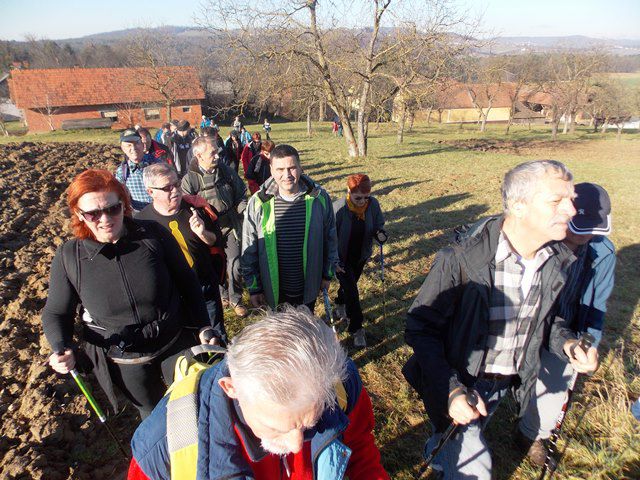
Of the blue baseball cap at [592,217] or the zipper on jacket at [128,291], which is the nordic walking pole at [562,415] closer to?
the blue baseball cap at [592,217]

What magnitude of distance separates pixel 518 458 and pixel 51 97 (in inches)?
1838

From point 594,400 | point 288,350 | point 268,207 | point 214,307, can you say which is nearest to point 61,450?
point 214,307

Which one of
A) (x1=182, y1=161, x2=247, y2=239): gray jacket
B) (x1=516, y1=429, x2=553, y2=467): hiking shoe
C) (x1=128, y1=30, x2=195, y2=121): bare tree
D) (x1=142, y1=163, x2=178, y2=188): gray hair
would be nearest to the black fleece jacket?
(x1=142, y1=163, x2=178, y2=188): gray hair

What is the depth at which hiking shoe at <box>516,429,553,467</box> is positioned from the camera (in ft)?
9.43

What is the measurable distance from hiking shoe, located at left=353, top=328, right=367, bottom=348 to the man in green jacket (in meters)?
1.04

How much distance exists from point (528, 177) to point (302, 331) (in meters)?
1.45

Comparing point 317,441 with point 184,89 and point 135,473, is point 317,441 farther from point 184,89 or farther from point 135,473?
point 184,89

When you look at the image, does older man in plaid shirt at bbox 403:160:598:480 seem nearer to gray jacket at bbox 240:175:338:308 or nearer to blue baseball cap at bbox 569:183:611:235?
blue baseball cap at bbox 569:183:611:235

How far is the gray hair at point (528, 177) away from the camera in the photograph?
1857 mm

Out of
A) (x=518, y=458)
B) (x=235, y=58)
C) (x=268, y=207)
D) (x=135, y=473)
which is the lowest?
(x=518, y=458)

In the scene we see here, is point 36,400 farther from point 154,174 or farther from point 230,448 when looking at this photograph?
point 230,448

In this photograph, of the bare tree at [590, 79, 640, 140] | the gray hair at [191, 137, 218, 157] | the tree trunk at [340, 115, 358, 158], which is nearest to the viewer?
the gray hair at [191, 137, 218, 157]

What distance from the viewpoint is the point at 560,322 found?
2258 millimetres

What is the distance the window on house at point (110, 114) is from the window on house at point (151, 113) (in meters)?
3.03
